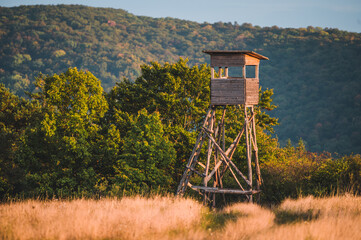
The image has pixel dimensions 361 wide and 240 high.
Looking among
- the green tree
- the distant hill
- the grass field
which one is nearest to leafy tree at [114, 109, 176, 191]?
the green tree

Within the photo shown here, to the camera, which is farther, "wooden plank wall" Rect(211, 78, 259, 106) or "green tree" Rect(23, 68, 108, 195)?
"green tree" Rect(23, 68, 108, 195)

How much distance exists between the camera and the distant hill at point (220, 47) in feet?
320

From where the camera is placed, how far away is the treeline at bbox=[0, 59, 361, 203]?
25172 mm

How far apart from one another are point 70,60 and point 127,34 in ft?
189

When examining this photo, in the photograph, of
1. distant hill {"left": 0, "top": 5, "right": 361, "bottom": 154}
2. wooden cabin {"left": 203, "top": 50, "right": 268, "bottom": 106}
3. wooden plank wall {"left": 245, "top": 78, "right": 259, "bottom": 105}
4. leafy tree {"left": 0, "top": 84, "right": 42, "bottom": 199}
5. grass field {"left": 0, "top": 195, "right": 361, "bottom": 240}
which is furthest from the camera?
distant hill {"left": 0, "top": 5, "right": 361, "bottom": 154}

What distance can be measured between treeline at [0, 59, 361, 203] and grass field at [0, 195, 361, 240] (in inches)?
363

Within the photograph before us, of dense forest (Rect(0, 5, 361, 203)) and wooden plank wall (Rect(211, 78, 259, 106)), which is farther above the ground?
wooden plank wall (Rect(211, 78, 259, 106))

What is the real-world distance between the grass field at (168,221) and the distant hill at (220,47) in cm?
7820

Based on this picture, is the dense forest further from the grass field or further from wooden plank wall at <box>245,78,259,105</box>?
wooden plank wall at <box>245,78,259,105</box>

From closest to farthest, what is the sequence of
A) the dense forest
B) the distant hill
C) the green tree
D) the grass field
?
the grass field, the dense forest, the green tree, the distant hill

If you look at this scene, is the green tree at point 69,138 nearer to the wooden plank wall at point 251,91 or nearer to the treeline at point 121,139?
the treeline at point 121,139

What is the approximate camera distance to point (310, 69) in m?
127

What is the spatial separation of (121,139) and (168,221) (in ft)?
61.9

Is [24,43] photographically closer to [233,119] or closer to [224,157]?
[233,119]
